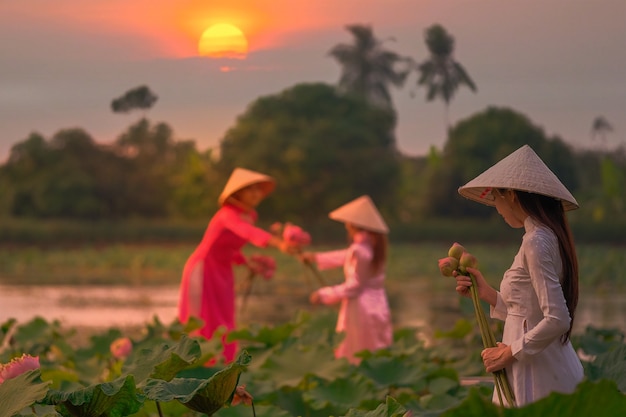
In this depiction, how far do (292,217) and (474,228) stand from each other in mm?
1658

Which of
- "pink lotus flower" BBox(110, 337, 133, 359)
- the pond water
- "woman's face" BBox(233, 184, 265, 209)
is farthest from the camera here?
the pond water

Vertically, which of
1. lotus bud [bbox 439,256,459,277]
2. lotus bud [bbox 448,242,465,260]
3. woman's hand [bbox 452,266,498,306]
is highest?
lotus bud [bbox 448,242,465,260]

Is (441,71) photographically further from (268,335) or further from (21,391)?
(21,391)

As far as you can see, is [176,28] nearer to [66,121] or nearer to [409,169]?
[66,121]

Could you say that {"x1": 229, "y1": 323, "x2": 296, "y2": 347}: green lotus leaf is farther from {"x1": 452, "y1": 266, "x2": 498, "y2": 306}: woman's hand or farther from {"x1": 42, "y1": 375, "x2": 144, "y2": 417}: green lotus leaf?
{"x1": 42, "y1": 375, "x2": 144, "y2": 417}: green lotus leaf

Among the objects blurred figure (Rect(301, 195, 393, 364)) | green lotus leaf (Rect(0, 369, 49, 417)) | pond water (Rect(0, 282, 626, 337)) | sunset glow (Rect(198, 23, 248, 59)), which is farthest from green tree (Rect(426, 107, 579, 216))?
green lotus leaf (Rect(0, 369, 49, 417))

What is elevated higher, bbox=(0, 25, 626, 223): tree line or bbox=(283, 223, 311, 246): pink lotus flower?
bbox=(0, 25, 626, 223): tree line

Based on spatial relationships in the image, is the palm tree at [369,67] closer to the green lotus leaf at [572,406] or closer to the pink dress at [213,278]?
the pink dress at [213,278]

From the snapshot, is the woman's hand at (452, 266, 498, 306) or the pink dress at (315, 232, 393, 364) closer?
the woman's hand at (452, 266, 498, 306)

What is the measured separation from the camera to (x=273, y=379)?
3.89 metres

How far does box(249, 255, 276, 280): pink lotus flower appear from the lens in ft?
19.2

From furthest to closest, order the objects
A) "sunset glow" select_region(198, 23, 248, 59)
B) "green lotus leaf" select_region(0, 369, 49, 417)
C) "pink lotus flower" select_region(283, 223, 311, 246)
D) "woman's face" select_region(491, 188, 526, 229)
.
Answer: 1. "sunset glow" select_region(198, 23, 248, 59)
2. "pink lotus flower" select_region(283, 223, 311, 246)
3. "woman's face" select_region(491, 188, 526, 229)
4. "green lotus leaf" select_region(0, 369, 49, 417)

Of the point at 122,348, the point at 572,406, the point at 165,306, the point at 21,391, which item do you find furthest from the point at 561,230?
the point at 165,306

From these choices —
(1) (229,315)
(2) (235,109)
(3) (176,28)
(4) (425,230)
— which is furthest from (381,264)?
(4) (425,230)
